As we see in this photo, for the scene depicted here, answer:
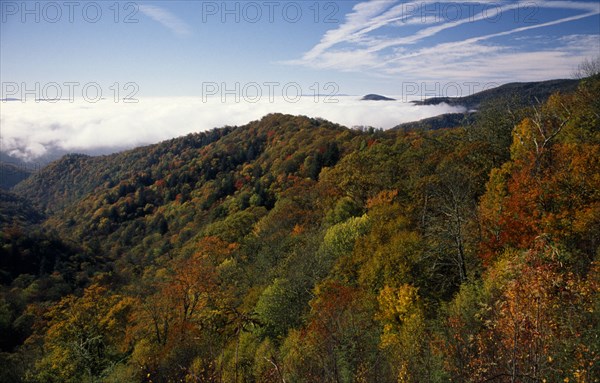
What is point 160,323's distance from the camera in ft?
118

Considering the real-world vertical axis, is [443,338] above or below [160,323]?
above

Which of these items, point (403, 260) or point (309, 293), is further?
point (309, 293)

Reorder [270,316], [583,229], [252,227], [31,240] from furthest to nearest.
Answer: [31,240] < [252,227] < [270,316] < [583,229]

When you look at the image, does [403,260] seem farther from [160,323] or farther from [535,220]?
[160,323]

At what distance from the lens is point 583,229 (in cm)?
2073

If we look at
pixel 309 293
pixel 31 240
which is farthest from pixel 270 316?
pixel 31 240

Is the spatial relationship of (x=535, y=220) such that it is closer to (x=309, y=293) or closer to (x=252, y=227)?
(x=309, y=293)

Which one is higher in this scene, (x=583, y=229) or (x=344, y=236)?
(x=583, y=229)

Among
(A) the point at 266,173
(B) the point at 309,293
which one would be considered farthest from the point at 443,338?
(A) the point at 266,173

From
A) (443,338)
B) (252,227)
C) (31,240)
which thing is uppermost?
(443,338)

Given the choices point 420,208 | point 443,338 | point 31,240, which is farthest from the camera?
point 31,240

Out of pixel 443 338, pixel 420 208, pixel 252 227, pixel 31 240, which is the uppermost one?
pixel 420 208

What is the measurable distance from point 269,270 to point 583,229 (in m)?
31.1

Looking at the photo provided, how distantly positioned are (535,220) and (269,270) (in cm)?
2924
